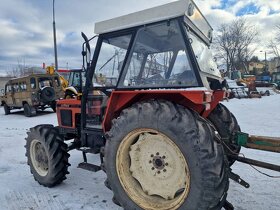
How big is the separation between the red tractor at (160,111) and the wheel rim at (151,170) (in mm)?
11

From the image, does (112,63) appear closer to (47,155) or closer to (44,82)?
(47,155)

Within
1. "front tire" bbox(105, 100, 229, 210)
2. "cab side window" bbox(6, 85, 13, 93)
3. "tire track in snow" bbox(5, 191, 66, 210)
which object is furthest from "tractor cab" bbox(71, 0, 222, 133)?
"cab side window" bbox(6, 85, 13, 93)

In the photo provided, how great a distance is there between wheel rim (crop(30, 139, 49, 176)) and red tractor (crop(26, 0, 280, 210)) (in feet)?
2.75

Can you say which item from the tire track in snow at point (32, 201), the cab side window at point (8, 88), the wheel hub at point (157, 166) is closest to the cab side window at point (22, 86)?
the cab side window at point (8, 88)

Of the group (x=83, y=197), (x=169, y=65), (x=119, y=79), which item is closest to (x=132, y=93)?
(x=119, y=79)

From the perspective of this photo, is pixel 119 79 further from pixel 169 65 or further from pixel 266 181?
pixel 266 181

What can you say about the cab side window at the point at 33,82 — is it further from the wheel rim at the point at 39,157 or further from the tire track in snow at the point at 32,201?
the tire track in snow at the point at 32,201

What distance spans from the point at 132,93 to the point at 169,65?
553 mm

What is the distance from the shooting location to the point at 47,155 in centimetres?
404

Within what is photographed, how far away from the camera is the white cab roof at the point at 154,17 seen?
2.75 meters

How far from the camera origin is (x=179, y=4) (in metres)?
2.75

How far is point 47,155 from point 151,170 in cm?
187

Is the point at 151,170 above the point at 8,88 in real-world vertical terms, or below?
below

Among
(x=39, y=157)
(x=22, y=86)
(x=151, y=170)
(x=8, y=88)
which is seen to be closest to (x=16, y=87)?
(x=22, y=86)
